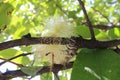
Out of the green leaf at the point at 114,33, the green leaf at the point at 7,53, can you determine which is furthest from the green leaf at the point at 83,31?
the green leaf at the point at 7,53

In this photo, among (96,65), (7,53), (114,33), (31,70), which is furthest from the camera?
(7,53)

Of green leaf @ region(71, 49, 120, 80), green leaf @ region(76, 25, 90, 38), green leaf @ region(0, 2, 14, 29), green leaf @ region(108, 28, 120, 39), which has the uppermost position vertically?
green leaf @ region(0, 2, 14, 29)

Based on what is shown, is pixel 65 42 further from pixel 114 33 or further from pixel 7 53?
pixel 7 53

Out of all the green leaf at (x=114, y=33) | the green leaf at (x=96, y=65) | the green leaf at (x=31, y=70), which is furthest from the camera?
the green leaf at (x=114, y=33)

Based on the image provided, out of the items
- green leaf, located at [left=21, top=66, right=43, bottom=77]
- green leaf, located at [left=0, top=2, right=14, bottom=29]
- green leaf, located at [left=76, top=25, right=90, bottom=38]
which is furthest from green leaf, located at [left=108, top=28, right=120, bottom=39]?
green leaf, located at [left=0, top=2, right=14, bottom=29]

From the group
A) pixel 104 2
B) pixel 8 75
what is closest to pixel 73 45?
pixel 8 75

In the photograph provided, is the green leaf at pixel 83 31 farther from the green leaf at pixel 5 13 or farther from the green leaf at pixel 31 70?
the green leaf at pixel 5 13

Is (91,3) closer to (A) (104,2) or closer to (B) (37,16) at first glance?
(A) (104,2)

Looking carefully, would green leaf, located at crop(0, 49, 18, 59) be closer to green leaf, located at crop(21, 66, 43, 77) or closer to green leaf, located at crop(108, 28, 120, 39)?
green leaf, located at crop(21, 66, 43, 77)

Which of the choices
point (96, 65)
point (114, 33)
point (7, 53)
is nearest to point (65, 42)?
point (96, 65)
